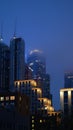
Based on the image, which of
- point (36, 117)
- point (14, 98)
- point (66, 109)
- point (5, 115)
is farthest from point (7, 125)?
point (66, 109)

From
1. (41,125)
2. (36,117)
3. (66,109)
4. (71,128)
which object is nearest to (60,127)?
(71,128)

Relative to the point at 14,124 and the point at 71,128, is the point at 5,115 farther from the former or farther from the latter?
the point at 71,128

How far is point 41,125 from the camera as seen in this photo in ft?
490

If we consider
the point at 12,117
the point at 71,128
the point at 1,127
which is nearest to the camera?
the point at 1,127

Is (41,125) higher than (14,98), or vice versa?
(14,98)

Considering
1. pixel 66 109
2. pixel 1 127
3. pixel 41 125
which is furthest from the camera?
pixel 66 109

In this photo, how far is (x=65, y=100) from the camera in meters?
200

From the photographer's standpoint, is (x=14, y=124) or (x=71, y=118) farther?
(x=71, y=118)

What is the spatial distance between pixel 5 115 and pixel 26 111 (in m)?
29.5

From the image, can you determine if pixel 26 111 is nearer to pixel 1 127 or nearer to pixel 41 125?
pixel 41 125

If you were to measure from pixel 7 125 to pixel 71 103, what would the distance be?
102 metres

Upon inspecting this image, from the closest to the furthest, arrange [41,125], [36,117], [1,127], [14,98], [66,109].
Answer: [1,127], [14,98], [41,125], [36,117], [66,109]

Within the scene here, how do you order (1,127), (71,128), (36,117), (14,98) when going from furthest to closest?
1. (36,117)
2. (14,98)
3. (71,128)
4. (1,127)

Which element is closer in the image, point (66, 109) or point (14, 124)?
point (14, 124)
